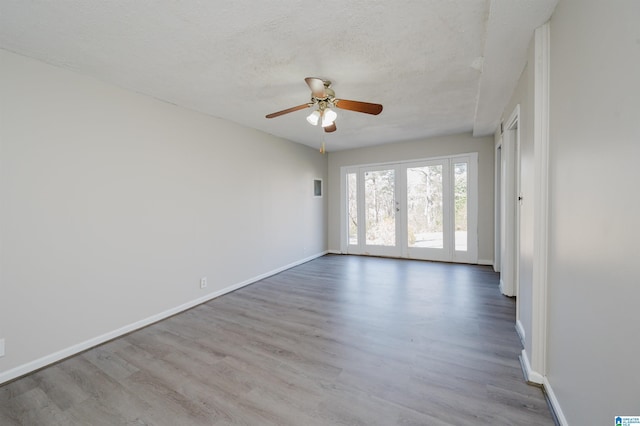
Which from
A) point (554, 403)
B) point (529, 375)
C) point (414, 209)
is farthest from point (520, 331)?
point (414, 209)

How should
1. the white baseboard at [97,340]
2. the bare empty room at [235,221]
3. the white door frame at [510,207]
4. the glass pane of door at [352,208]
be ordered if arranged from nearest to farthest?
the bare empty room at [235,221]
the white baseboard at [97,340]
the white door frame at [510,207]
the glass pane of door at [352,208]

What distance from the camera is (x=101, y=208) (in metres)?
2.38

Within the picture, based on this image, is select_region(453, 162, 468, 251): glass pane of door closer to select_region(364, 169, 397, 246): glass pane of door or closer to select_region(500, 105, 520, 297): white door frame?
select_region(364, 169, 397, 246): glass pane of door

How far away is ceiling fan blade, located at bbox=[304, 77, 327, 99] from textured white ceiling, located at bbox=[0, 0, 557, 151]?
172mm

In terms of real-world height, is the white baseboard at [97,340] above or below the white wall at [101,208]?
below

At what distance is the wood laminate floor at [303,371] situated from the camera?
152 centimetres

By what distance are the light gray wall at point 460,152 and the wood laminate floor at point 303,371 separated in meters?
1.86

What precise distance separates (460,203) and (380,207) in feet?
5.17

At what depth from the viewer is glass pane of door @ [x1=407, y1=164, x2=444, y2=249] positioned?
16.6 feet

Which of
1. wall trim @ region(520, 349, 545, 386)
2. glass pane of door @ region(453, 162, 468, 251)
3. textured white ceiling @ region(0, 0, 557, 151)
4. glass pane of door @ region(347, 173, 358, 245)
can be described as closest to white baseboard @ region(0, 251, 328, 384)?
textured white ceiling @ region(0, 0, 557, 151)

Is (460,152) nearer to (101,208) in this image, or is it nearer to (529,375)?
(529,375)

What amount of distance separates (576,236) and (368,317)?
1973mm

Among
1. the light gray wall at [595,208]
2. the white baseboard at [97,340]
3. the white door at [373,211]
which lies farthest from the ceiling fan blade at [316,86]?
the white door at [373,211]

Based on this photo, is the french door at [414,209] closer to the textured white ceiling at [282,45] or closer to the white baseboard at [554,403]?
the textured white ceiling at [282,45]
